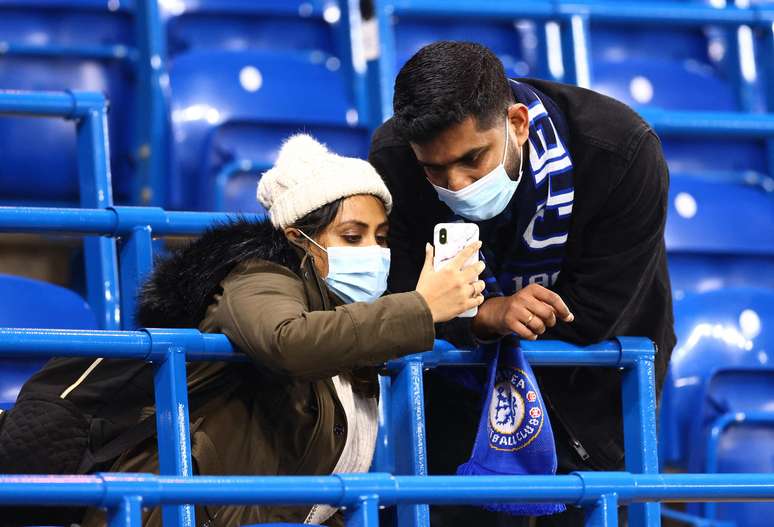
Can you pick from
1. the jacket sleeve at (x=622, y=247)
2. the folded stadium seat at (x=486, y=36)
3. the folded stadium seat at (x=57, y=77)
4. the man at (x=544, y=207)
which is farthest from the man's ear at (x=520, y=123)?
the folded stadium seat at (x=486, y=36)

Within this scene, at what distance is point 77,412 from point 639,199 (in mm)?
965

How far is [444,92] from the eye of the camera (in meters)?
2.21

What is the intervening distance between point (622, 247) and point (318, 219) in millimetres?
514

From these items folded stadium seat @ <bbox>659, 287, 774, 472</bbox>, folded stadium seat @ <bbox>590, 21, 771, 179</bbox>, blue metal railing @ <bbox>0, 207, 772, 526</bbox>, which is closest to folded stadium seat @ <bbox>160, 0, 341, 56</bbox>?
folded stadium seat @ <bbox>590, 21, 771, 179</bbox>

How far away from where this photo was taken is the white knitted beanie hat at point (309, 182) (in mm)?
2145

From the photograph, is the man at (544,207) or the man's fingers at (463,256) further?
the man at (544,207)

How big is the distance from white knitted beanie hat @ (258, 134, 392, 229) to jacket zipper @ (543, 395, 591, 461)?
451mm

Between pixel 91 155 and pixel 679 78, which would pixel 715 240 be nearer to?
pixel 679 78

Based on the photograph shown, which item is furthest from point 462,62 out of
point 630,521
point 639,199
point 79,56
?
point 79,56

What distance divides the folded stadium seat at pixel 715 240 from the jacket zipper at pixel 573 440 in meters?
1.42

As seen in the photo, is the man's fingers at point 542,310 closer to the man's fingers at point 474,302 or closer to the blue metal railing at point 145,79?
the man's fingers at point 474,302

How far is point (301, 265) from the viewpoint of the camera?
2.10 m

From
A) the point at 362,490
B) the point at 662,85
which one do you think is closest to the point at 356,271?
the point at 362,490

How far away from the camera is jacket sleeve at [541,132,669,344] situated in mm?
2254
